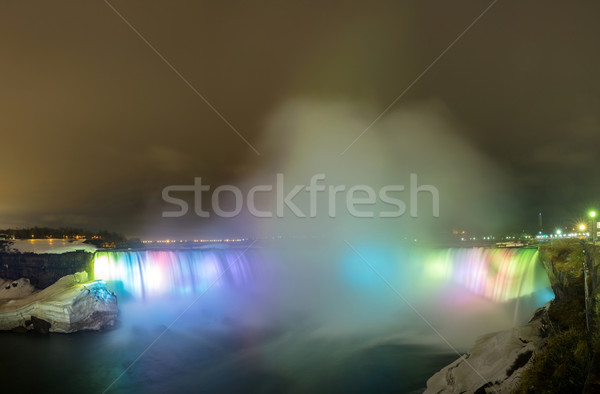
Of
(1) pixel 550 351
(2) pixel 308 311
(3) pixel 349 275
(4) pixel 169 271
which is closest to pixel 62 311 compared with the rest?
(4) pixel 169 271

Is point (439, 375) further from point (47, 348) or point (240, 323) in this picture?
point (47, 348)

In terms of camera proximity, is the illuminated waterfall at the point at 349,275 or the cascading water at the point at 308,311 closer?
the cascading water at the point at 308,311

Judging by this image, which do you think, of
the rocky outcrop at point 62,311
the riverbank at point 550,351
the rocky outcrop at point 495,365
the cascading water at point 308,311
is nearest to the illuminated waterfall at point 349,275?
the cascading water at point 308,311

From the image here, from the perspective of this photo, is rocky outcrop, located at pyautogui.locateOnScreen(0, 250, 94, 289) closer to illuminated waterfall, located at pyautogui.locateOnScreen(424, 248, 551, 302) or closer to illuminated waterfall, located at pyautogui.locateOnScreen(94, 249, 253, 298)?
illuminated waterfall, located at pyautogui.locateOnScreen(94, 249, 253, 298)

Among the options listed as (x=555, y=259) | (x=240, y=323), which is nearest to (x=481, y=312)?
(x=555, y=259)

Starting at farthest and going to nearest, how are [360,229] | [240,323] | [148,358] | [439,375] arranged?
[360,229], [240,323], [148,358], [439,375]

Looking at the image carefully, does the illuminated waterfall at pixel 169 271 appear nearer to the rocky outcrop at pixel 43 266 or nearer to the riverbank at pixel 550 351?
the rocky outcrop at pixel 43 266

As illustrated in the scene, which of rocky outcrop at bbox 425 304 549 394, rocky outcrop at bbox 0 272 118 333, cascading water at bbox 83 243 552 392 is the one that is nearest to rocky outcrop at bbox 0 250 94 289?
cascading water at bbox 83 243 552 392
